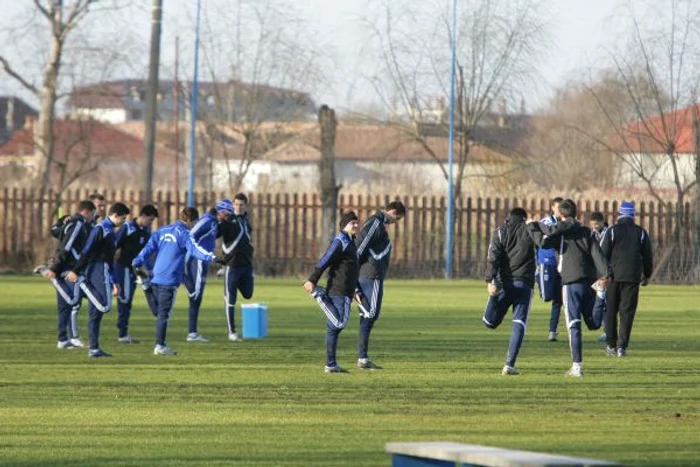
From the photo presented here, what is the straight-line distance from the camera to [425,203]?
48.8 m

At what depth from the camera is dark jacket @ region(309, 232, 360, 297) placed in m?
18.3

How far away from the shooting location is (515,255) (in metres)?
18.5

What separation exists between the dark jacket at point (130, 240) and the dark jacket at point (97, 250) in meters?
2.41

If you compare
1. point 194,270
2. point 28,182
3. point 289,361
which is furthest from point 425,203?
point 289,361

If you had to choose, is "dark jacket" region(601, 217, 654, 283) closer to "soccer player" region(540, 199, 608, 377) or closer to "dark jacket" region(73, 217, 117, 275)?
"soccer player" region(540, 199, 608, 377)

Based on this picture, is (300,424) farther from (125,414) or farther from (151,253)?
(151,253)

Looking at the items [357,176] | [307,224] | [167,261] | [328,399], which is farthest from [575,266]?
A: [357,176]

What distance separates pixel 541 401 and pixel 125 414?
3.91m

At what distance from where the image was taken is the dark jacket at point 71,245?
2083cm

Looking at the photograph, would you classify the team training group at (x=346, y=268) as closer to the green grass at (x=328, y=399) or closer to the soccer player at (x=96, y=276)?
the soccer player at (x=96, y=276)

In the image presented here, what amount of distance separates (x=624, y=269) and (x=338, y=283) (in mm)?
5037

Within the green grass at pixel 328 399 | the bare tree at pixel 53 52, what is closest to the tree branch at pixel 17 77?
the bare tree at pixel 53 52

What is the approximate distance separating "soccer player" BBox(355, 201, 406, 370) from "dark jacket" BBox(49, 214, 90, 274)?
3.76m

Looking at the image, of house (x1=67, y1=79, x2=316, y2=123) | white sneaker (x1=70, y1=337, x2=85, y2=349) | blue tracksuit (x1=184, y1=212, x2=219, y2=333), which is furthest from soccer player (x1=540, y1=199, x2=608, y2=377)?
house (x1=67, y1=79, x2=316, y2=123)
